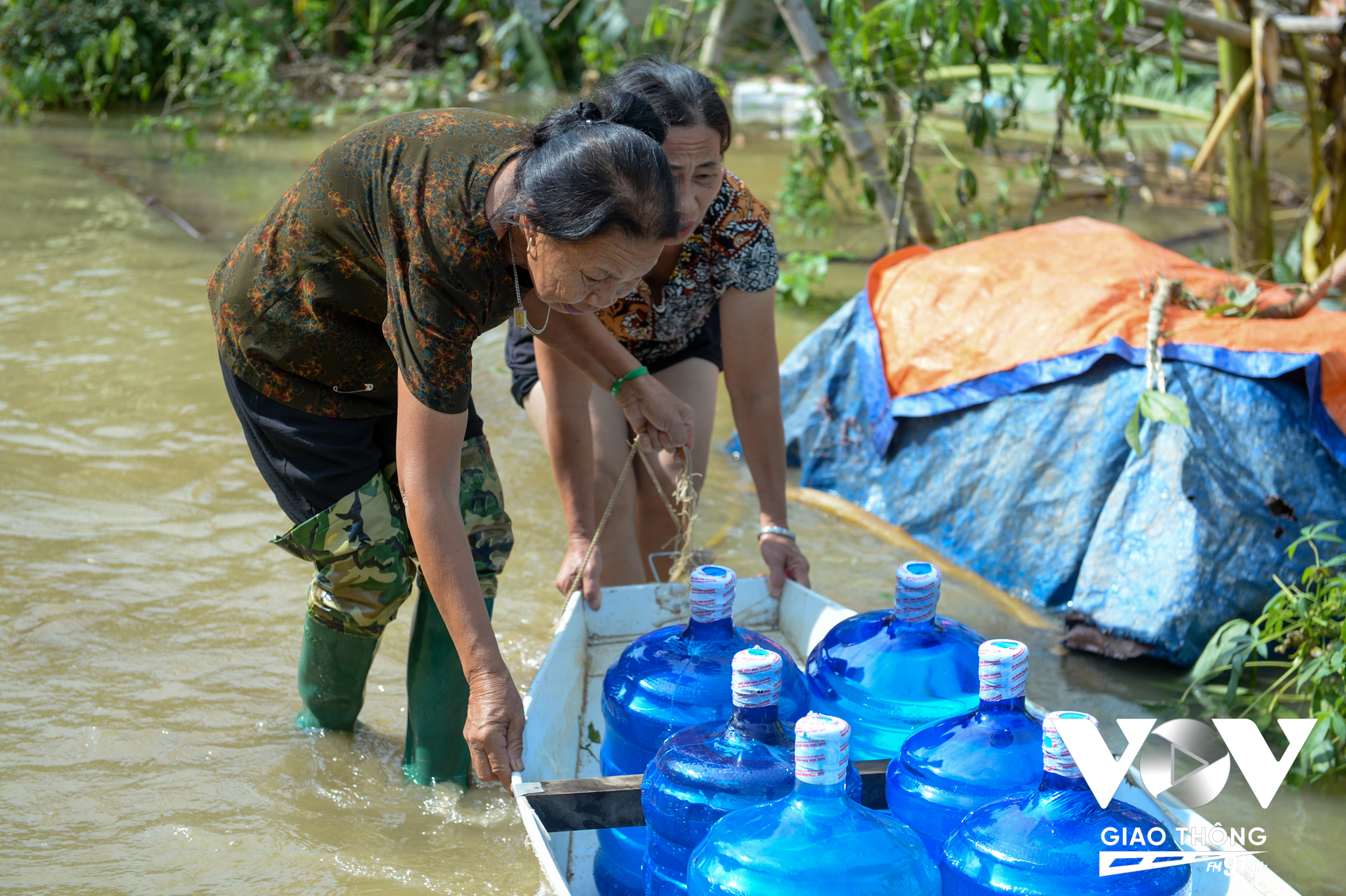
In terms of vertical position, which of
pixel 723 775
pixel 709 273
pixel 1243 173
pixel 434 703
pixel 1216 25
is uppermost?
pixel 1216 25

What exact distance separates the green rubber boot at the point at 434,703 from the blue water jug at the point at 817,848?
3.82ft

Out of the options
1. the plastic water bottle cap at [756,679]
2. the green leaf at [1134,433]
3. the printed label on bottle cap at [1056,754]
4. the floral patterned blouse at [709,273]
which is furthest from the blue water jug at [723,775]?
the green leaf at [1134,433]

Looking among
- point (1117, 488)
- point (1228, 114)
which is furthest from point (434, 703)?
point (1228, 114)

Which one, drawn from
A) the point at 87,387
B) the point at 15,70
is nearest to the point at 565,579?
the point at 87,387

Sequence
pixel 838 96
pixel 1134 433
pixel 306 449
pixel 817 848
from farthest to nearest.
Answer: pixel 838 96, pixel 1134 433, pixel 306 449, pixel 817 848

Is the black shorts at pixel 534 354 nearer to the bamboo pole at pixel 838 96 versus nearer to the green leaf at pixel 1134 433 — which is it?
the green leaf at pixel 1134 433

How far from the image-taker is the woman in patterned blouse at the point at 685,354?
235 centimetres

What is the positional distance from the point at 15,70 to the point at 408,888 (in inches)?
478

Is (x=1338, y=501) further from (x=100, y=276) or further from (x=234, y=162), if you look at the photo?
(x=234, y=162)

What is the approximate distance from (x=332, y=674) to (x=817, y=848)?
1524mm

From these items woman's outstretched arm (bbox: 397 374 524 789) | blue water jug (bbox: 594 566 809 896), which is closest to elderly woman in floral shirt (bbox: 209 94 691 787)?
woman's outstretched arm (bbox: 397 374 524 789)

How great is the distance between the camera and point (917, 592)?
184 cm

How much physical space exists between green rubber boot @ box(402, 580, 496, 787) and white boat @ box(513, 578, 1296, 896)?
0.88ft

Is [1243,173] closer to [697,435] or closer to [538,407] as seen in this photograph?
[697,435]
